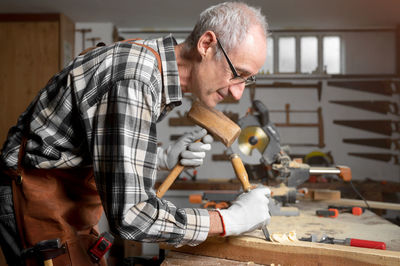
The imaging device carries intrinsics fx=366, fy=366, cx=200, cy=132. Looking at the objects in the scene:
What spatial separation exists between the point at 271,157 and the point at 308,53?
12.2 ft

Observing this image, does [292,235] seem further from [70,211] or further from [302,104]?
[302,104]

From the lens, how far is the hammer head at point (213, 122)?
60.9 inches

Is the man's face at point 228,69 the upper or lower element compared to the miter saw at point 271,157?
upper

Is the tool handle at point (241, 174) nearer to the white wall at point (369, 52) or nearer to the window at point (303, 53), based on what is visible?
the window at point (303, 53)

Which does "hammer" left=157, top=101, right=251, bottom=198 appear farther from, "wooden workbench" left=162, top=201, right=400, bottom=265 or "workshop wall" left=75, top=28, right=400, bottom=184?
"workshop wall" left=75, top=28, right=400, bottom=184

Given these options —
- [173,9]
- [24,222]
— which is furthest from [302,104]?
[24,222]

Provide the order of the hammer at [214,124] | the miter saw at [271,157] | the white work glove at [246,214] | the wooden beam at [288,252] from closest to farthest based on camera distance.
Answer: the wooden beam at [288,252] < the white work glove at [246,214] < the hammer at [214,124] < the miter saw at [271,157]

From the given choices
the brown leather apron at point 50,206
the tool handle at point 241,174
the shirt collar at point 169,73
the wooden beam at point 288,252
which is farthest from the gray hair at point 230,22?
the wooden beam at point 288,252

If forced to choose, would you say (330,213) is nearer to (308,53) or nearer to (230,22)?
(230,22)

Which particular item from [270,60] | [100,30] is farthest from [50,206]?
[270,60]

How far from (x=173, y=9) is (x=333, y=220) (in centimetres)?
366

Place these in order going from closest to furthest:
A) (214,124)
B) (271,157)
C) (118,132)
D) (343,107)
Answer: (118,132) → (214,124) → (271,157) → (343,107)

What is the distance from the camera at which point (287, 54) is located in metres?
5.50

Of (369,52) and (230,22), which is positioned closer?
(230,22)
